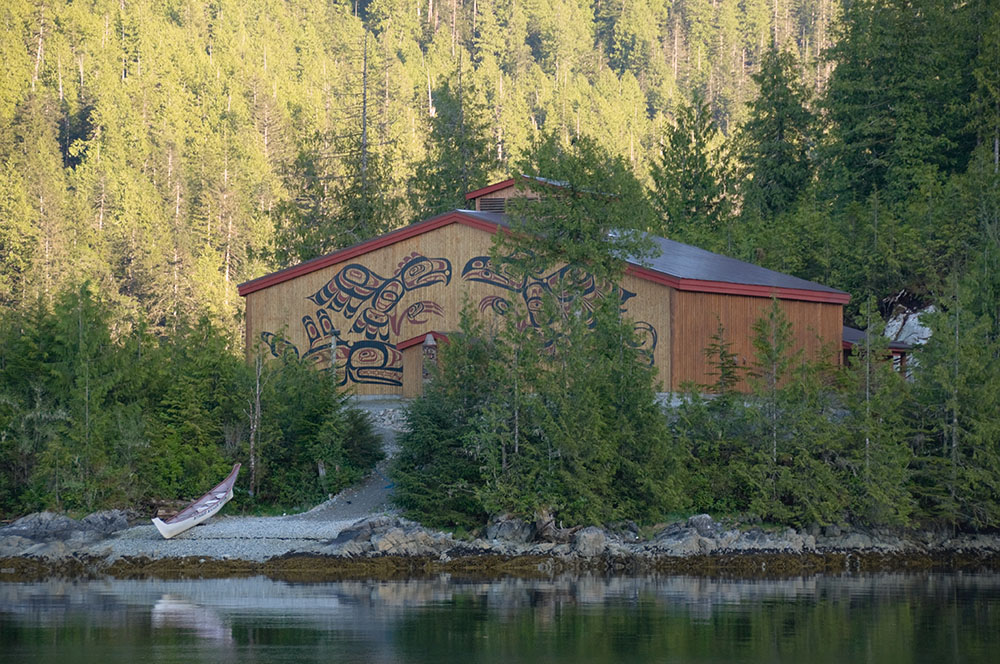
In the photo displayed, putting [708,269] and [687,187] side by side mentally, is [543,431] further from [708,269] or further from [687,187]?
[687,187]

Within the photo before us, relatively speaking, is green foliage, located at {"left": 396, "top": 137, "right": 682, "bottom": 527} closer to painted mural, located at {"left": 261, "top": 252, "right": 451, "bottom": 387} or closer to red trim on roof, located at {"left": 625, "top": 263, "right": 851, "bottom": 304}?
red trim on roof, located at {"left": 625, "top": 263, "right": 851, "bottom": 304}

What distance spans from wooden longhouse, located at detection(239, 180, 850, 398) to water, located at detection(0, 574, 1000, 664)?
11022 millimetres

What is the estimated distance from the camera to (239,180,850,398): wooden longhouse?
128 feet

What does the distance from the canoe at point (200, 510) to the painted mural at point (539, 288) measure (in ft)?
30.2

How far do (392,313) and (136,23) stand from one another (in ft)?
332

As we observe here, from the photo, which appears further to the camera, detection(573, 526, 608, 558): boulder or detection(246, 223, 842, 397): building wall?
detection(246, 223, 842, 397): building wall

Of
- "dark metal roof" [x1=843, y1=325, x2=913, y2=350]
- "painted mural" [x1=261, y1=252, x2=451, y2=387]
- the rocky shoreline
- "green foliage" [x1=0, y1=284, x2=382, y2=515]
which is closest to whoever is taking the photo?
the rocky shoreline

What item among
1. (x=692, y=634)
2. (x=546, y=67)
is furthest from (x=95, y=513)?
(x=546, y=67)

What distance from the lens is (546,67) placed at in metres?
169

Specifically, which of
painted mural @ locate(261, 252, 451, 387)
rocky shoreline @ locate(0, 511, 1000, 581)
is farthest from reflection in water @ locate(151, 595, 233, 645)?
painted mural @ locate(261, 252, 451, 387)

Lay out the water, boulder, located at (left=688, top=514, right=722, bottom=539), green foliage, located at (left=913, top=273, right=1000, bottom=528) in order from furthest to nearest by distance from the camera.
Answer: green foliage, located at (left=913, top=273, right=1000, bottom=528)
boulder, located at (left=688, top=514, right=722, bottom=539)
the water

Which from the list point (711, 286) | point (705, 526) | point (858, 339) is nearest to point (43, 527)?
point (705, 526)

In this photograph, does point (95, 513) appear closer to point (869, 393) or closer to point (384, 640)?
point (384, 640)

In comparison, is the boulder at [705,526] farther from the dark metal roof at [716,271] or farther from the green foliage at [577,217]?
the dark metal roof at [716,271]
